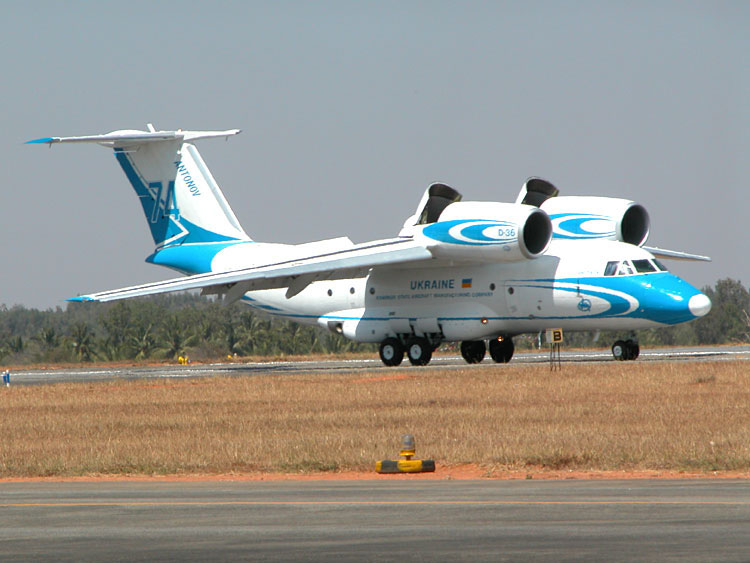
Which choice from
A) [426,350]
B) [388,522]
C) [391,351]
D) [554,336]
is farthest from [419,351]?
[388,522]

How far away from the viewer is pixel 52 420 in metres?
22.9

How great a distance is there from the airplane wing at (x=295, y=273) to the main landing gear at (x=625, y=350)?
251 inches

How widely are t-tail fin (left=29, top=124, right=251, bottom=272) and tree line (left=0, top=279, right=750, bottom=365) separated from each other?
9634mm

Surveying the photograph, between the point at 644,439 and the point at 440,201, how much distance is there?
21.2 m

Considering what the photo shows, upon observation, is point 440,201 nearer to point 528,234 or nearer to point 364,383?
point 528,234

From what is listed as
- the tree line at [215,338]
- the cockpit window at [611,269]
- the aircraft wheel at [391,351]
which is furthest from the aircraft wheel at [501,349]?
the tree line at [215,338]

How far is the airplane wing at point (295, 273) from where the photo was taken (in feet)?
121

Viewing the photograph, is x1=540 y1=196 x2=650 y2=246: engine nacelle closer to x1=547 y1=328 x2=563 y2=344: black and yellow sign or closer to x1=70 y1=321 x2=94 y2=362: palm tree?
x1=547 y1=328 x2=563 y2=344: black and yellow sign

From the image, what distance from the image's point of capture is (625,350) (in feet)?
120

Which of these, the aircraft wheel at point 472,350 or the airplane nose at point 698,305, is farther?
the aircraft wheel at point 472,350

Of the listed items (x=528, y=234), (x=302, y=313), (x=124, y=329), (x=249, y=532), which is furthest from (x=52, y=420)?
(x=124, y=329)

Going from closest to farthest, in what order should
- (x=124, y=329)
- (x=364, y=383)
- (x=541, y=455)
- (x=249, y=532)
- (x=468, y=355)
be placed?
(x=249, y=532) → (x=541, y=455) → (x=364, y=383) → (x=468, y=355) → (x=124, y=329)

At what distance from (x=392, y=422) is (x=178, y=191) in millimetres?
26393

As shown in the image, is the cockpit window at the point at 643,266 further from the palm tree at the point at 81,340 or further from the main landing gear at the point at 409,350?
the palm tree at the point at 81,340
